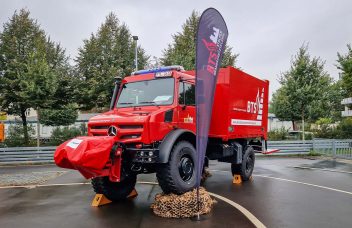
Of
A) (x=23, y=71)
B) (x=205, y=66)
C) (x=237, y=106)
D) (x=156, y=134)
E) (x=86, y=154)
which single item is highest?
(x=23, y=71)

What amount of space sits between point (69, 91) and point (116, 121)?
1573 cm

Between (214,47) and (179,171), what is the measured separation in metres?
2.65

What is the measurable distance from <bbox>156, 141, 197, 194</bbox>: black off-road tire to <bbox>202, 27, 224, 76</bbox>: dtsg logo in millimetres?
1812

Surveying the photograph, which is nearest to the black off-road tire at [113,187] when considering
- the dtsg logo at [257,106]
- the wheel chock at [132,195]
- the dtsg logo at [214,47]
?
the wheel chock at [132,195]

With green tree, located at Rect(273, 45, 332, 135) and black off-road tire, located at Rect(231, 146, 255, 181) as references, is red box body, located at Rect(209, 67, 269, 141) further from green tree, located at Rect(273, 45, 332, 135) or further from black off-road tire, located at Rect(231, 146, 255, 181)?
green tree, located at Rect(273, 45, 332, 135)

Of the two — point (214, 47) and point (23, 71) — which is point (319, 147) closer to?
point (214, 47)

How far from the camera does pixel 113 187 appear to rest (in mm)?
7867

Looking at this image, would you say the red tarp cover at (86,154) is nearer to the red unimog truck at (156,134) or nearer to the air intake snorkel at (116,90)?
the red unimog truck at (156,134)

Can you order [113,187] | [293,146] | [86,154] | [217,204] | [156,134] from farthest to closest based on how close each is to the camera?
[293,146] → [113,187] → [217,204] → [156,134] → [86,154]

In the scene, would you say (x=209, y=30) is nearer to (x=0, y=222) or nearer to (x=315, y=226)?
(x=315, y=226)

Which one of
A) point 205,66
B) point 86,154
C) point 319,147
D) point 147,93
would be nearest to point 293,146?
point 319,147

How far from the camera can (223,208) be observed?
7086mm

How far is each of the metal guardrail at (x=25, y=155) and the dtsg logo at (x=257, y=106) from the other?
1169 centimetres

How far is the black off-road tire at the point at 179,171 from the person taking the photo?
6.70m
